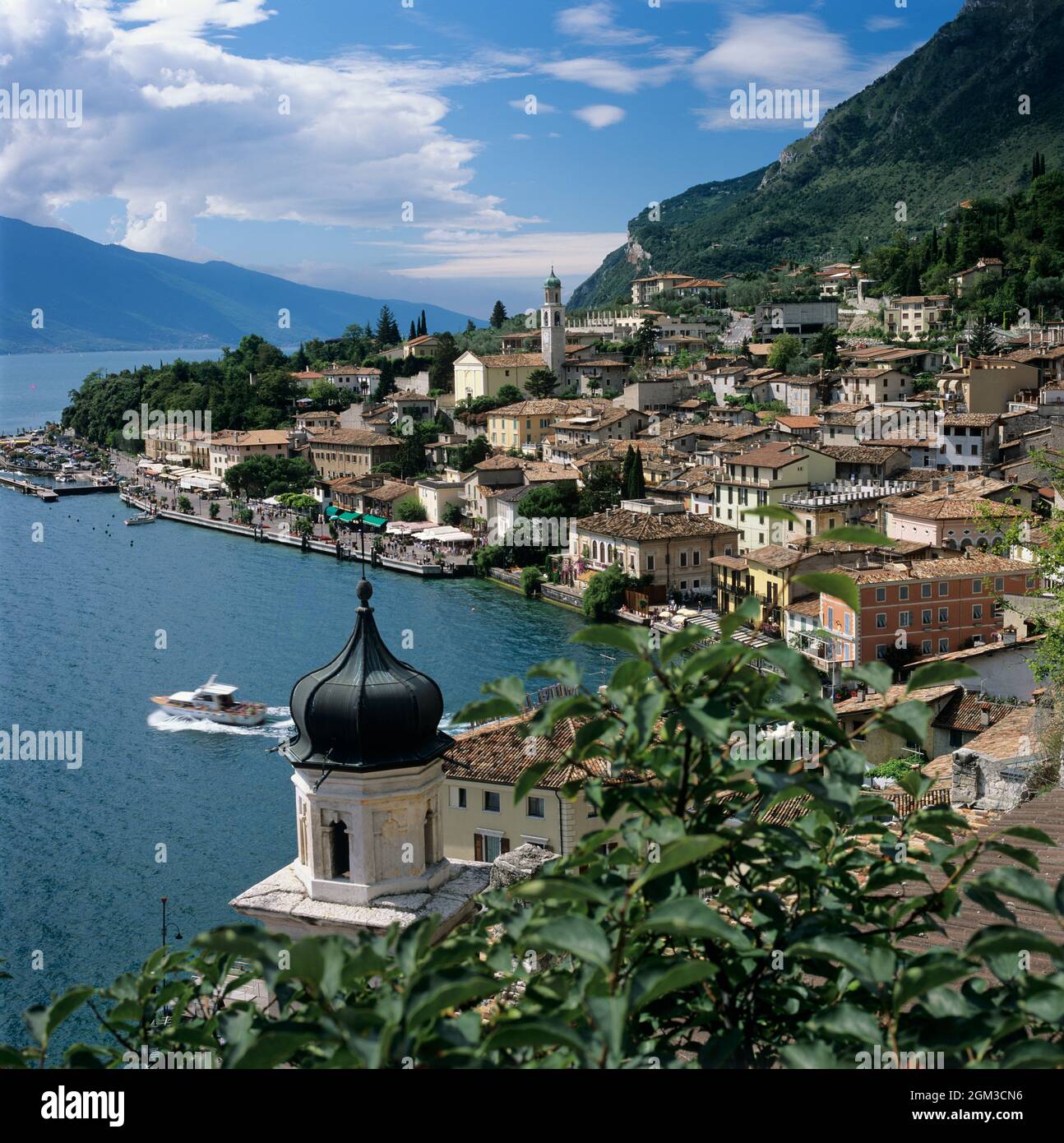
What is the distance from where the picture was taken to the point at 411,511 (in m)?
50.8

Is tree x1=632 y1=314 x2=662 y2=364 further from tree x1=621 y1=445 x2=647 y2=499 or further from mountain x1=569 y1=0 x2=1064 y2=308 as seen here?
mountain x1=569 y1=0 x2=1064 y2=308

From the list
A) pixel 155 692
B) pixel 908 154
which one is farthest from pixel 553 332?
pixel 908 154

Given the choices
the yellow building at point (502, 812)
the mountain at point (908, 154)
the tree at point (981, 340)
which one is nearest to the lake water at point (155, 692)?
the yellow building at point (502, 812)

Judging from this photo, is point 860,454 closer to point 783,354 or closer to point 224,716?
point 783,354

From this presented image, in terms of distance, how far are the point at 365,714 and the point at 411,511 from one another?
145ft

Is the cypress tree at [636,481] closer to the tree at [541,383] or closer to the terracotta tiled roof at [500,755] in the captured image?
the tree at [541,383]

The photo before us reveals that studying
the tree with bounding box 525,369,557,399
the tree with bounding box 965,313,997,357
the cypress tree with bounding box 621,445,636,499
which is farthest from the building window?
the tree with bounding box 525,369,557,399

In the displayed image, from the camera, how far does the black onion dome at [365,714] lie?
6906 mm

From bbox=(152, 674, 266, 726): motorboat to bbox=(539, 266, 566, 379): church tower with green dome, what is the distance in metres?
40.9

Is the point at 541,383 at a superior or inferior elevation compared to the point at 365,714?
superior

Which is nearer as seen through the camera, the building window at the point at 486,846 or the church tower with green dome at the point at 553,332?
the building window at the point at 486,846

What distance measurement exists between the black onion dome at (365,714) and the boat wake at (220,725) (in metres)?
18.2

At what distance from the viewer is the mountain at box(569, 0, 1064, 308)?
103 m
